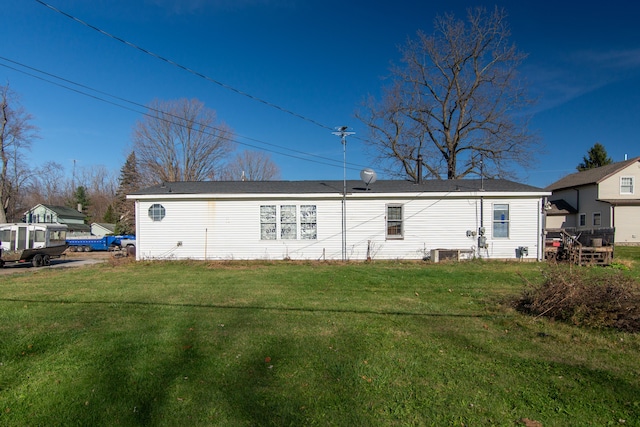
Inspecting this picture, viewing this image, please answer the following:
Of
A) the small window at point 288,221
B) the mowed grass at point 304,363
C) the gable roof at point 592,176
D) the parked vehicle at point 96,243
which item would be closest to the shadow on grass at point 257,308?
the mowed grass at point 304,363

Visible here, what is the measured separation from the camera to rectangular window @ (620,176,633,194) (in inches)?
1048

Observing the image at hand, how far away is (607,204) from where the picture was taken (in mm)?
25406

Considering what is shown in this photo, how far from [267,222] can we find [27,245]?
11.4 m

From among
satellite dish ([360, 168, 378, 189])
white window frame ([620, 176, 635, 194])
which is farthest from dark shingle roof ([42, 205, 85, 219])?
white window frame ([620, 176, 635, 194])

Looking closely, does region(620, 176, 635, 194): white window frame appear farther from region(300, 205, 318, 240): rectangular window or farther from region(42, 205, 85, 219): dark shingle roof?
region(42, 205, 85, 219): dark shingle roof

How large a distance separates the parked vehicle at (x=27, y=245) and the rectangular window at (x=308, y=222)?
1165 centimetres

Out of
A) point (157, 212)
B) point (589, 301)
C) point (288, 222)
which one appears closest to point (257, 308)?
point (589, 301)

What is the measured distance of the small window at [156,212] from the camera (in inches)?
562

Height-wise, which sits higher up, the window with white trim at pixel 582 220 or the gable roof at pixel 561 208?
the gable roof at pixel 561 208

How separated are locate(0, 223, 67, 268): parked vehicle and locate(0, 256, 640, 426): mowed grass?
9.66 meters

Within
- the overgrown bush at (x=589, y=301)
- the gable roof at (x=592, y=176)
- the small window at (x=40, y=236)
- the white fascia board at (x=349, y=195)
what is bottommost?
the overgrown bush at (x=589, y=301)

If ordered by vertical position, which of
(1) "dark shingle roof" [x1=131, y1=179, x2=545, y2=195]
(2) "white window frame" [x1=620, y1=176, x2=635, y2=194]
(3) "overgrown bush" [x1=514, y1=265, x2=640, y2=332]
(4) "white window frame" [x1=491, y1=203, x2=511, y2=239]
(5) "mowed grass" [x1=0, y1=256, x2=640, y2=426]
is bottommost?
(5) "mowed grass" [x1=0, y1=256, x2=640, y2=426]

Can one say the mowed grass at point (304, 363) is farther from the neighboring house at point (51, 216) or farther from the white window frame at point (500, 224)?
the neighboring house at point (51, 216)

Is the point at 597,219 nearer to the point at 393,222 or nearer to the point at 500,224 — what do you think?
the point at 500,224
